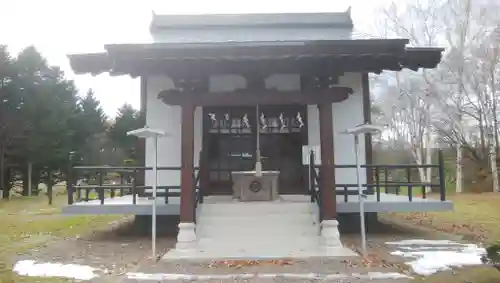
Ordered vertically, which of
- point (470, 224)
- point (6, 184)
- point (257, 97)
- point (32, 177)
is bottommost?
point (470, 224)

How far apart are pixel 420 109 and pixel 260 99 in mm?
18390

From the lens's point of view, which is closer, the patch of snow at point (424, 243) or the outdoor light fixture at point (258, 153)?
the patch of snow at point (424, 243)

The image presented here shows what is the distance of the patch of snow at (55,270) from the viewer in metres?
5.55

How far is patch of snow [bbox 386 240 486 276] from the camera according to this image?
5.73m

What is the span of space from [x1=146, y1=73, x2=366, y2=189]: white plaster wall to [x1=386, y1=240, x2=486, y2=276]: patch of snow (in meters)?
2.12

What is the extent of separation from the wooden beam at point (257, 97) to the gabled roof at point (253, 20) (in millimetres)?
5498

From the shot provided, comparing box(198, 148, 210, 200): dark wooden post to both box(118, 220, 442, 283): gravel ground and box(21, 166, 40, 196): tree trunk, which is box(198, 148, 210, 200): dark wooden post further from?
box(21, 166, 40, 196): tree trunk

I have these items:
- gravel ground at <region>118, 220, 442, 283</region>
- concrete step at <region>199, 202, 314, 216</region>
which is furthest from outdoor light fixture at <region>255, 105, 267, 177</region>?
gravel ground at <region>118, 220, 442, 283</region>

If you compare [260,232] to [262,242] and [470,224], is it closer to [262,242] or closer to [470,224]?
[262,242]

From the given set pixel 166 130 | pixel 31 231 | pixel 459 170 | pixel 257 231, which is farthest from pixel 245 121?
pixel 459 170

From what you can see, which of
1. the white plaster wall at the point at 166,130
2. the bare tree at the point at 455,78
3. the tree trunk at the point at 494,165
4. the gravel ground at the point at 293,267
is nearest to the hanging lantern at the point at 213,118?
the white plaster wall at the point at 166,130

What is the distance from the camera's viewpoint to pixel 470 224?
10.8 meters

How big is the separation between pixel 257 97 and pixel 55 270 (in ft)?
13.8

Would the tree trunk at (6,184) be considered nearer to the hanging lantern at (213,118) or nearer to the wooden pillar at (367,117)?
the hanging lantern at (213,118)
